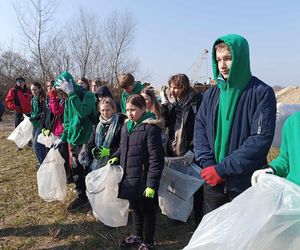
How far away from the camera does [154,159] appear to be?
277 centimetres

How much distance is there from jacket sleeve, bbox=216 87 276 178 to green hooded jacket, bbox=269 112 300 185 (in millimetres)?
172

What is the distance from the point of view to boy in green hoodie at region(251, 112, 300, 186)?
165 cm

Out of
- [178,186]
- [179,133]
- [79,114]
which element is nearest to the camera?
[178,186]

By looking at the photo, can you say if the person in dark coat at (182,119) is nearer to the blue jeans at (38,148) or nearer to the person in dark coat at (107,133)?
the person in dark coat at (107,133)

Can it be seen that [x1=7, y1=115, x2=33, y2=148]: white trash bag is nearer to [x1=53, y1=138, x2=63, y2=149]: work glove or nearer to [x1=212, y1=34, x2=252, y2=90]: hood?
[x1=53, y1=138, x2=63, y2=149]: work glove

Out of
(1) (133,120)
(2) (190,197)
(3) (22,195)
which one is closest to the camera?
(1) (133,120)

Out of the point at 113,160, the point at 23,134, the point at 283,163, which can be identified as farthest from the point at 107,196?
the point at 23,134

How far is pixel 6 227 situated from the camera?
3.62 metres

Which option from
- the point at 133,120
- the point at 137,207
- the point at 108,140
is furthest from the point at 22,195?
the point at 133,120

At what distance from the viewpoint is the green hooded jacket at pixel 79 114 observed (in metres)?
3.70

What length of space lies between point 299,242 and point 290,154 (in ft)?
1.79

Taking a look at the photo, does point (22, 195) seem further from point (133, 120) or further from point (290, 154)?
point (290, 154)

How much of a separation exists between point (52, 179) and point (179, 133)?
1.59 m

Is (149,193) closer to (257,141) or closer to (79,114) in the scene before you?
(257,141)
